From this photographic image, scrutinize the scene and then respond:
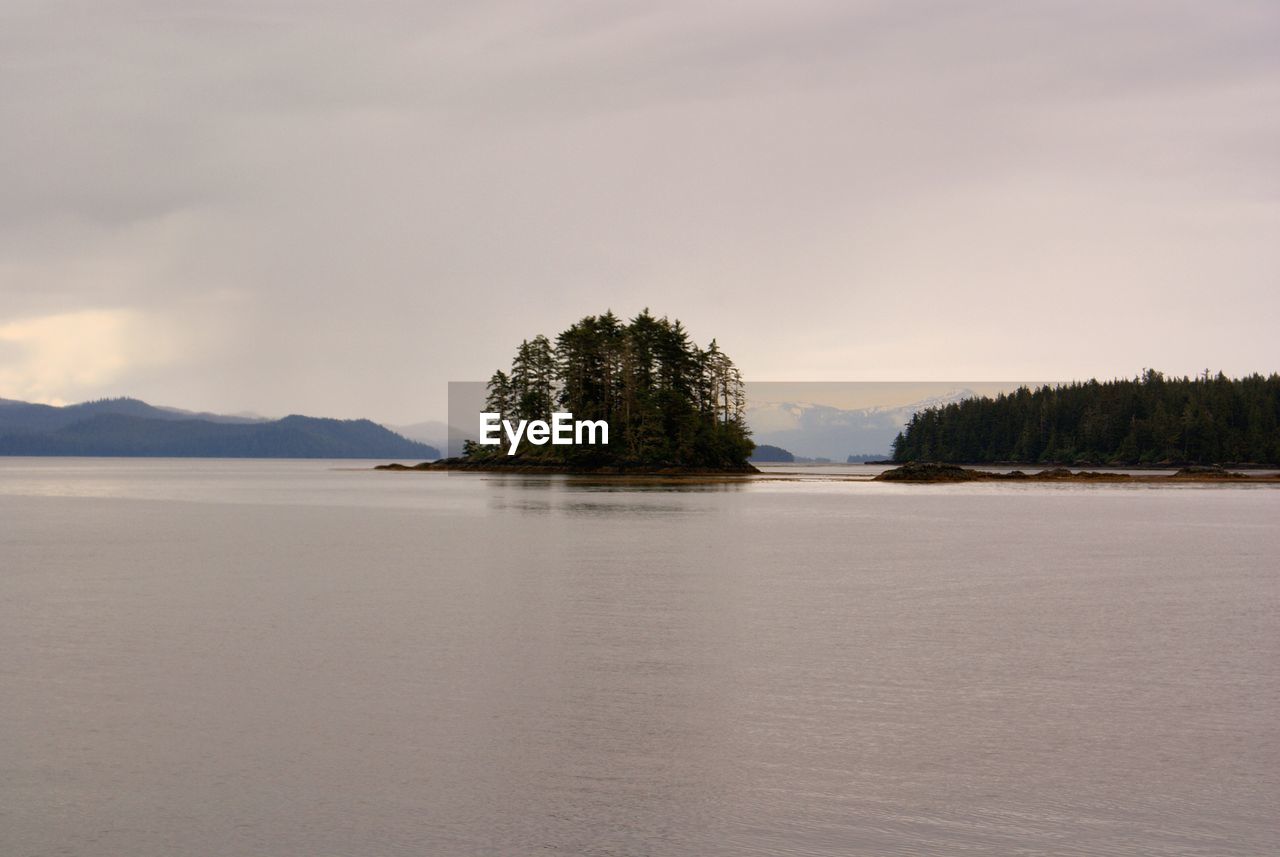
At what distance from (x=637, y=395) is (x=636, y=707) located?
114 meters

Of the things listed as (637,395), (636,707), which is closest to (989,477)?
(637,395)

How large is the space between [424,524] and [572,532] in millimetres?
9166

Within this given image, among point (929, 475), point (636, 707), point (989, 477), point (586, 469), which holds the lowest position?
point (636, 707)

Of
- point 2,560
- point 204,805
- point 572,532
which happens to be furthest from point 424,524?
→ point 204,805

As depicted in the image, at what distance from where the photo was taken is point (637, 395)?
126 meters

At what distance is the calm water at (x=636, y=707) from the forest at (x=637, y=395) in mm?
97392

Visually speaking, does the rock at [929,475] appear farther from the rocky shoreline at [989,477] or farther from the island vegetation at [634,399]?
the island vegetation at [634,399]

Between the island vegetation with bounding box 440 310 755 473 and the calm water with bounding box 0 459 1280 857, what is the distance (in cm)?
9738

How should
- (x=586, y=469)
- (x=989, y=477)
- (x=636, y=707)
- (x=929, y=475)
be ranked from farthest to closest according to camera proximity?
(x=586, y=469), (x=989, y=477), (x=929, y=475), (x=636, y=707)

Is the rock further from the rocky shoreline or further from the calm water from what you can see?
the calm water

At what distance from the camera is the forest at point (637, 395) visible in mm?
126125

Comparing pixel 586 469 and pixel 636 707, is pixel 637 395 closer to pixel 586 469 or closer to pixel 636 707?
pixel 586 469

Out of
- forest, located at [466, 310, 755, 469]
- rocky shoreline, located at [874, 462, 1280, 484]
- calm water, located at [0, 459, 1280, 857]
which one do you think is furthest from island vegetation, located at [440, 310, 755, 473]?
calm water, located at [0, 459, 1280, 857]

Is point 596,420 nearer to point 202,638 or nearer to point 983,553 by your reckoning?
point 983,553
